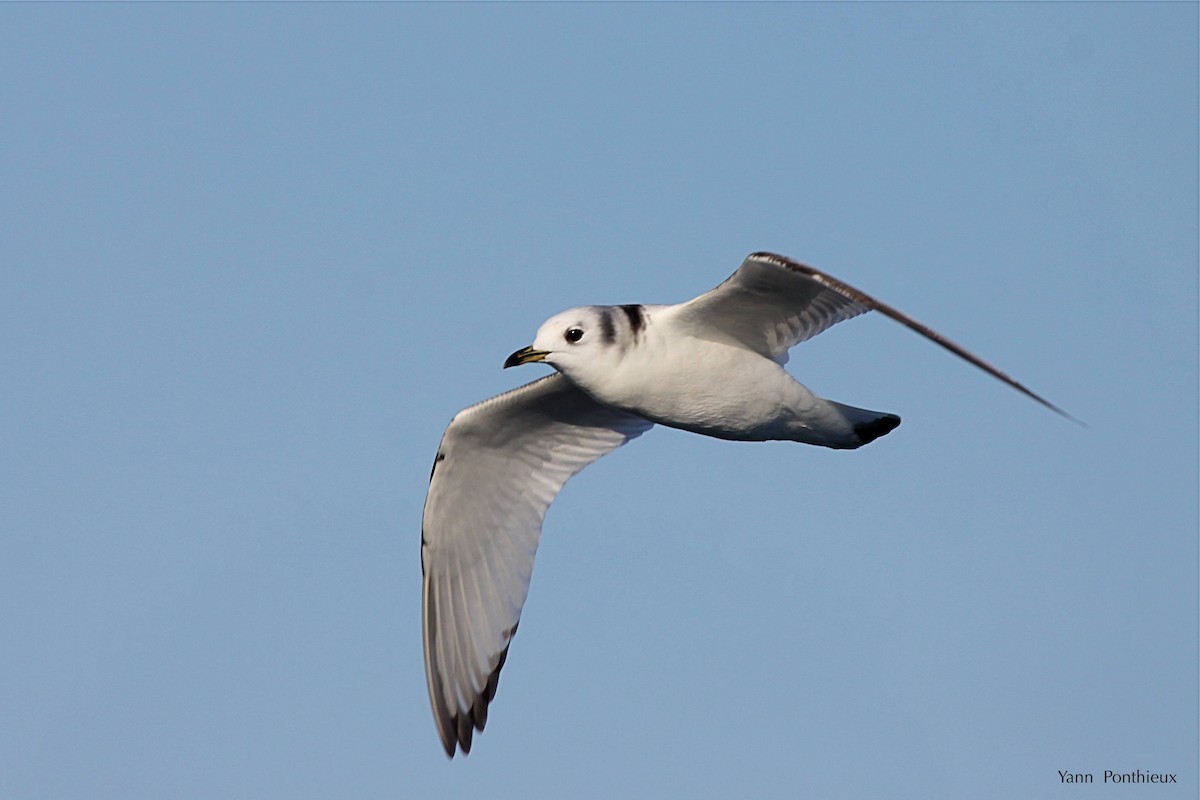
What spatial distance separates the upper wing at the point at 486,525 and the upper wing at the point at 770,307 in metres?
2.26

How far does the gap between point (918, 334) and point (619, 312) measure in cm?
357

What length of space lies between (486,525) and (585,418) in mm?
1477

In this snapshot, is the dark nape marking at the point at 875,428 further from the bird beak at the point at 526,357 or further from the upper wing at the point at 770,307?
the bird beak at the point at 526,357

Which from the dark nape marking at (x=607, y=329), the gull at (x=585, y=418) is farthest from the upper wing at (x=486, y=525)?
the dark nape marking at (x=607, y=329)

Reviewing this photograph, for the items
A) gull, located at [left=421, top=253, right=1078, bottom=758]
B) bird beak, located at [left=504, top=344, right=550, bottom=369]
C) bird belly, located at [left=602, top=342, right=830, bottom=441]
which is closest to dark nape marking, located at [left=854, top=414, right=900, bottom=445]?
gull, located at [left=421, top=253, right=1078, bottom=758]

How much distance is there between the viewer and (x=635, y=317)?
1249 centimetres

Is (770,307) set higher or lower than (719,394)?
higher

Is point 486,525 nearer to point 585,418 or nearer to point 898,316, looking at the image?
point 585,418

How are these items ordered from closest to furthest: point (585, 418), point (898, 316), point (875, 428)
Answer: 1. point (898, 316)
2. point (875, 428)
3. point (585, 418)

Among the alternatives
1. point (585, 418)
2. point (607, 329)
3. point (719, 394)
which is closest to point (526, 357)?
point (607, 329)

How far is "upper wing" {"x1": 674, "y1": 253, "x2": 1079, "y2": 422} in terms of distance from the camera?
11594mm

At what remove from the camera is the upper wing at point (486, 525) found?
14.8 m

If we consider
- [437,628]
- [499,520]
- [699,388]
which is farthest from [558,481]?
[699,388]

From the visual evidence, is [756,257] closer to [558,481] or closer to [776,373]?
[776,373]
